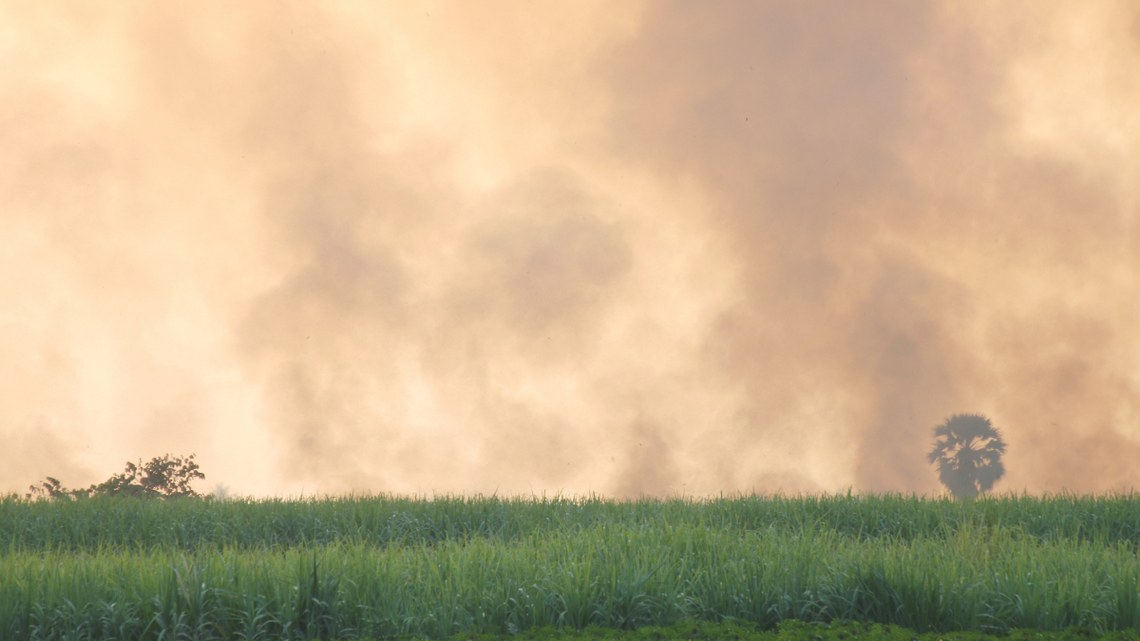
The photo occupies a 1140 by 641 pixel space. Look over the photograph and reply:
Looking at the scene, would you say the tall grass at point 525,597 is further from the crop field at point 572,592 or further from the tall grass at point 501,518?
the tall grass at point 501,518

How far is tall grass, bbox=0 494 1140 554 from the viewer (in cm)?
1244

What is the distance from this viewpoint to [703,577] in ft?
21.4

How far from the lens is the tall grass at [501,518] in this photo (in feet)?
40.8

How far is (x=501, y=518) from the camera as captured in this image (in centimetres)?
1325

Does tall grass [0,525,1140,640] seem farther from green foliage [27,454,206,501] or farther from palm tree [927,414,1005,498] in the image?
palm tree [927,414,1005,498]

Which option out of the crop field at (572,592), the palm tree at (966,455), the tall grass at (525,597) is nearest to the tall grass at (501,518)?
the crop field at (572,592)

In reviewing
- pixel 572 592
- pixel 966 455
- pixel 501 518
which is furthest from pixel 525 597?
pixel 966 455

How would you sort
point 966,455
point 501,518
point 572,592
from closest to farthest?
point 572,592 → point 501,518 → point 966,455

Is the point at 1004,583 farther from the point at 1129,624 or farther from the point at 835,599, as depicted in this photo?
the point at 835,599

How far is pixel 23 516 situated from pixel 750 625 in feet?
52.7

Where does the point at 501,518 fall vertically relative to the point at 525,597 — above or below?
above

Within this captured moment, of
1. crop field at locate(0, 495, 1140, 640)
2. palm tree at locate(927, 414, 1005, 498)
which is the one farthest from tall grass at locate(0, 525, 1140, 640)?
palm tree at locate(927, 414, 1005, 498)

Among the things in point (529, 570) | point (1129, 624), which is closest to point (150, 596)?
point (529, 570)

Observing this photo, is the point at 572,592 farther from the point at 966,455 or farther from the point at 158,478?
the point at 966,455
